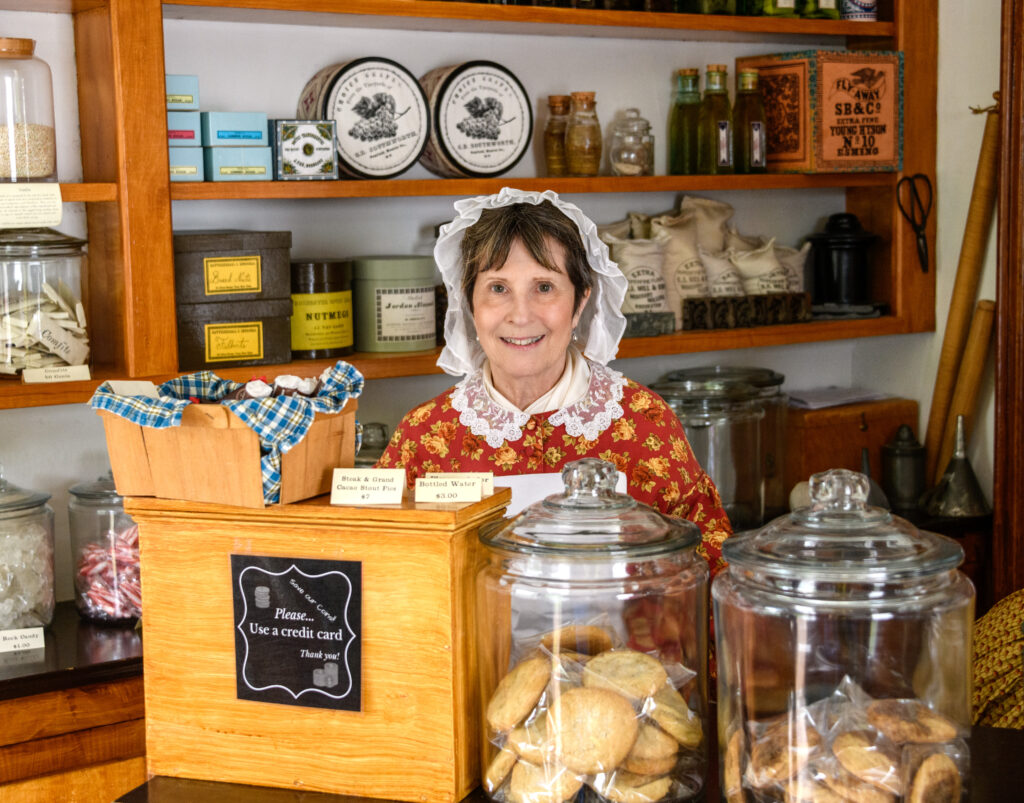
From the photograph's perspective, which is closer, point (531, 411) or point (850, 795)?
point (850, 795)

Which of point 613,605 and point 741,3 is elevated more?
point 741,3

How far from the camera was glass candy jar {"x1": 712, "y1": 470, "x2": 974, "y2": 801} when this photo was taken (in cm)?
95

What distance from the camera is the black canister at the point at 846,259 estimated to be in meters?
3.17

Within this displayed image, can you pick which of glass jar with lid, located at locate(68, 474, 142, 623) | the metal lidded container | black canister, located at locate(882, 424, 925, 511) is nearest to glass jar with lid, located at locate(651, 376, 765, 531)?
the metal lidded container

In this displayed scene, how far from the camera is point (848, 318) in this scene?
3.14 meters

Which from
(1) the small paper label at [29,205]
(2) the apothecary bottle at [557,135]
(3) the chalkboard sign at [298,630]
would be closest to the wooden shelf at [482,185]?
(2) the apothecary bottle at [557,135]

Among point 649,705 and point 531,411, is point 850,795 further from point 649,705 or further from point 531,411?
point 531,411

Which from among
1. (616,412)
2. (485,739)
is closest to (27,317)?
(616,412)

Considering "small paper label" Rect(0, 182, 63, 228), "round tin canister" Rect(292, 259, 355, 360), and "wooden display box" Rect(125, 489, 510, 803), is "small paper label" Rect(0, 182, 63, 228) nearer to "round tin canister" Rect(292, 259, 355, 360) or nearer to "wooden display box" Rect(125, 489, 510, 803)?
"round tin canister" Rect(292, 259, 355, 360)

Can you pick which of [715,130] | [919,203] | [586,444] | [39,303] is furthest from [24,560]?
[919,203]

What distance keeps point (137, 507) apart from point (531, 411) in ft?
3.37

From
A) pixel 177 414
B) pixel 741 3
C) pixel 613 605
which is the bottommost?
pixel 613 605

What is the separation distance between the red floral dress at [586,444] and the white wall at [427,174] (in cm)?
65

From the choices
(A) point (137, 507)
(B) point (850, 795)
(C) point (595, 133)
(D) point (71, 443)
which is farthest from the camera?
(C) point (595, 133)
